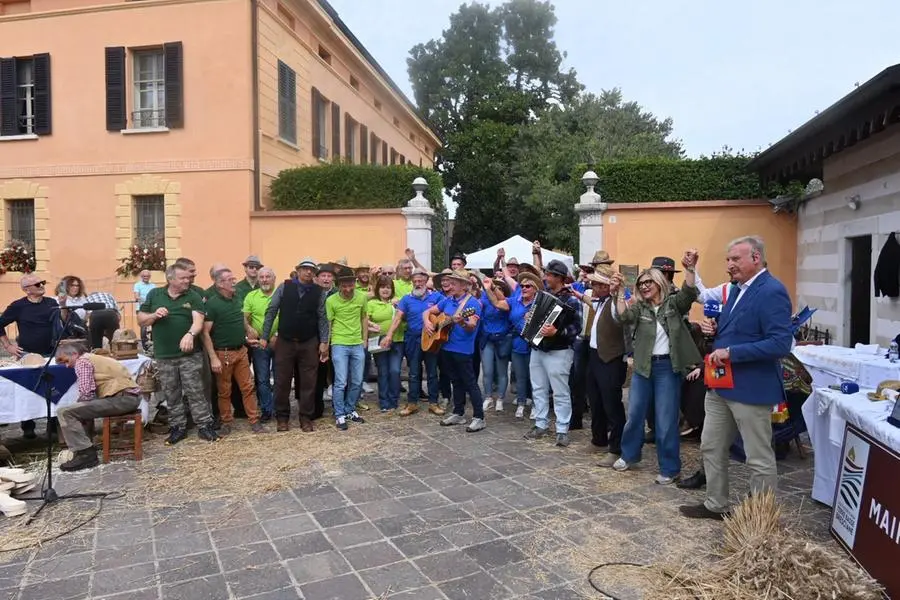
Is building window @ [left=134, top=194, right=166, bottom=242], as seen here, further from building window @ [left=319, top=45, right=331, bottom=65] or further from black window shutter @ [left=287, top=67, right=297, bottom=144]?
building window @ [left=319, top=45, right=331, bottom=65]

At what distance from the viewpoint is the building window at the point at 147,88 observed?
14.1m

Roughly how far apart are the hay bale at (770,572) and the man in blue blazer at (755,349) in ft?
1.47

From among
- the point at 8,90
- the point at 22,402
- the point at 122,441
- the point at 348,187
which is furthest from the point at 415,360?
the point at 8,90

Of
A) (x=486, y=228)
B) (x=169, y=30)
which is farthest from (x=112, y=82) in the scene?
(x=486, y=228)

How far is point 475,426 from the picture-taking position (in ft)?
22.7

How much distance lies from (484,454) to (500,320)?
2060 millimetres

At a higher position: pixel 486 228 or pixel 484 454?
pixel 486 228

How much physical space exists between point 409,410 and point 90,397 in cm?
333

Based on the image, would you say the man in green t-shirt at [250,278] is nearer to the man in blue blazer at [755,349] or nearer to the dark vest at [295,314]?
the dark vest at [295,314]

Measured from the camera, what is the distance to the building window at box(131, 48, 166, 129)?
1458 centimetres

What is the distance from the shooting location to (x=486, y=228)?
3388 centimetres

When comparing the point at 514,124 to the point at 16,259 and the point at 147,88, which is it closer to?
the point at 147,88

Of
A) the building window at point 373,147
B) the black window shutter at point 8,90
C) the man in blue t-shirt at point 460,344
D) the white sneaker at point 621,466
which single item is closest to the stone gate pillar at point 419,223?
the man in blue t-shirt at point 460,344

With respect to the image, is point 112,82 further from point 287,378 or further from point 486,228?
point 486,228
